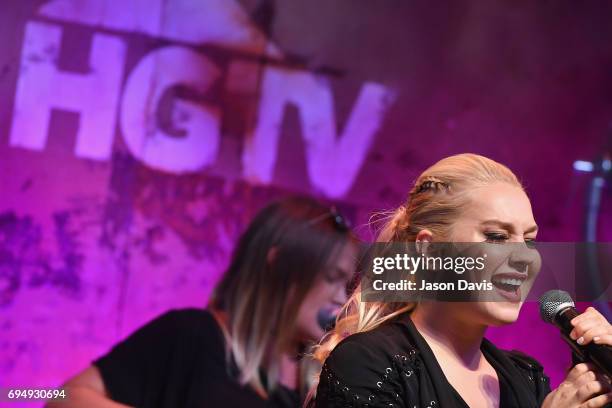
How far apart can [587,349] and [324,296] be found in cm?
124

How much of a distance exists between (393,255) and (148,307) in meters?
1.61

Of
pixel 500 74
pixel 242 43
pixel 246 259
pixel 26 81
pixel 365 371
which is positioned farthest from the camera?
pixel 500 74

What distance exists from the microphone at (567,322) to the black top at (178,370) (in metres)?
1.08

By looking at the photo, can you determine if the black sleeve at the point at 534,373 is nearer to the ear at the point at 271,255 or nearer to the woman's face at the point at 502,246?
the woman's face at the point at 502,246

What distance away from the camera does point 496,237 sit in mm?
1232

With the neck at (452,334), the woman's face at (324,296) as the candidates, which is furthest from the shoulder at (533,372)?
the woman's face at (324,296)

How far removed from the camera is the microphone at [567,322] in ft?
3.42

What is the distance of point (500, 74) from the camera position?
318 centimetres

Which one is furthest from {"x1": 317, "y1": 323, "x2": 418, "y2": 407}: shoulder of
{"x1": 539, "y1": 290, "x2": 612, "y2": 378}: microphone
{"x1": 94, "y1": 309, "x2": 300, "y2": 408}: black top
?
{"x1": 94, "y1": 309, "x2": 300, "y2": 408}: black top

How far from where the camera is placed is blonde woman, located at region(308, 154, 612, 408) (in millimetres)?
1203

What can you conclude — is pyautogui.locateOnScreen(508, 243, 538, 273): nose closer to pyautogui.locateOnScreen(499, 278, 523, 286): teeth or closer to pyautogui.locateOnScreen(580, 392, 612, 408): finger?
pyautogui.locateOnScreen(499, 278, 523, 286): teeth

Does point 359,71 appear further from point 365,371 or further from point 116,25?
point 365,371

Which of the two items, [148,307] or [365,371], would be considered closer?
[365,371]

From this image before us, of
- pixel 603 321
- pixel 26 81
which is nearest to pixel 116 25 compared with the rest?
pixel 26 81
